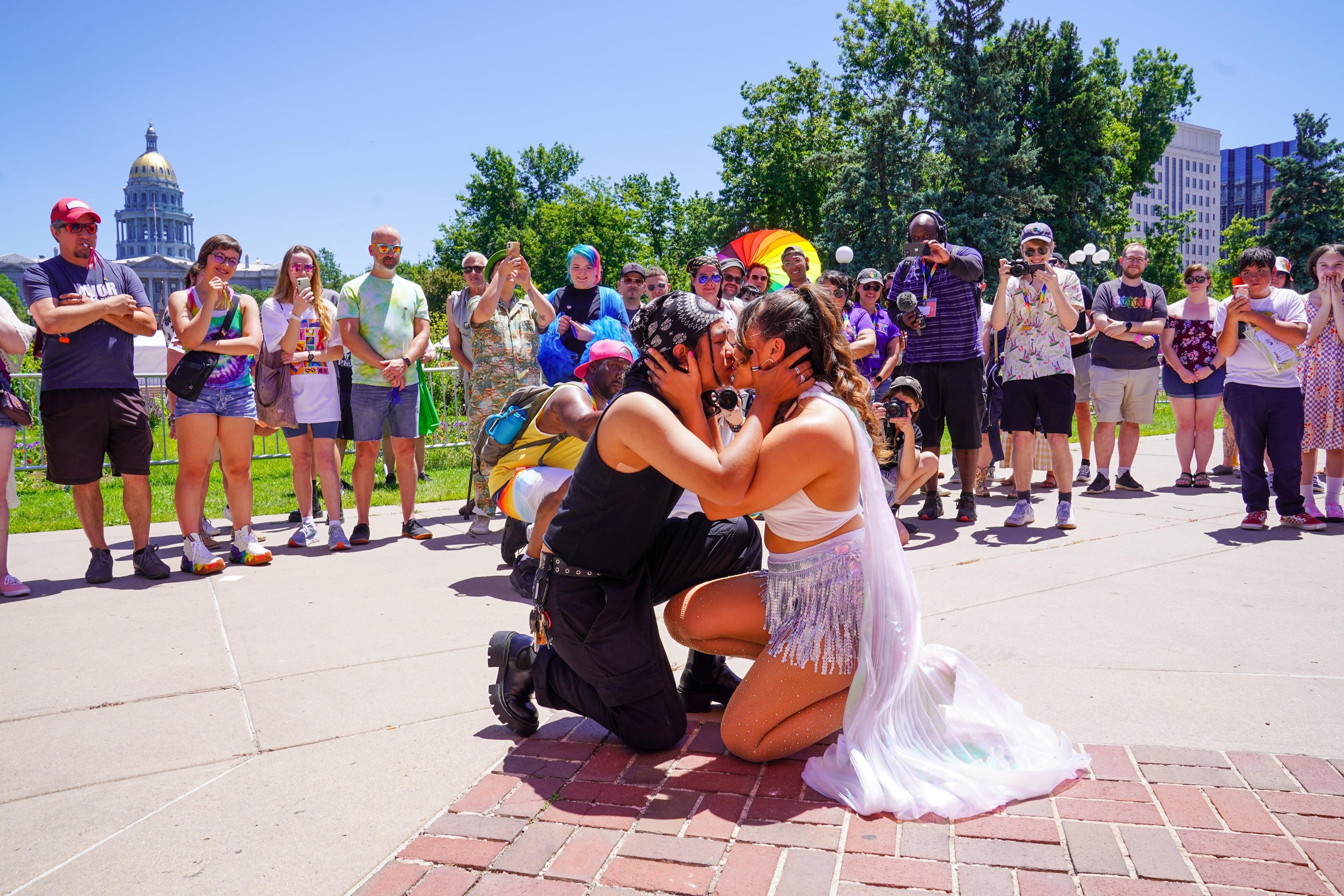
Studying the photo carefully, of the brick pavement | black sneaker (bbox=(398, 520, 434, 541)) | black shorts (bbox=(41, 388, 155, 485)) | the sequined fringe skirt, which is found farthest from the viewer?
black sneaker (bbox=(398, 520, 434, 541))

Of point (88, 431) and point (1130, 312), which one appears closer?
point (88, 431)

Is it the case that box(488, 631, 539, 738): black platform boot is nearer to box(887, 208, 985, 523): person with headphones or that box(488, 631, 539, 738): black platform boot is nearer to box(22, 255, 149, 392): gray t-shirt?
box(22, 255, 149, 392): gray t-shirt

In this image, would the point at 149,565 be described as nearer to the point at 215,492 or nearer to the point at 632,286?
the point at 632,286

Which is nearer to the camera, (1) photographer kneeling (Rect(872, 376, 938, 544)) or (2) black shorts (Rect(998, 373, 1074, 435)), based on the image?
(1) photographer kneeling (Rect(872, 376, 938, 544))

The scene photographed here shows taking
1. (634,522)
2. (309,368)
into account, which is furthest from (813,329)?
(309,368)

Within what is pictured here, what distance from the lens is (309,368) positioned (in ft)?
22.2

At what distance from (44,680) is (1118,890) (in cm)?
413

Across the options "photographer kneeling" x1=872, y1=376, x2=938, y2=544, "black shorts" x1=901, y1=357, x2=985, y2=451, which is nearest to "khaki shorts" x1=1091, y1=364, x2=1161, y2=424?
"black shorts" x1=901, y1=357, x2=985, y2=451

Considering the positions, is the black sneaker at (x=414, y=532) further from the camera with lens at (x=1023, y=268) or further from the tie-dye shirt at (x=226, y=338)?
the camera with lens at (x=1023, y=268)

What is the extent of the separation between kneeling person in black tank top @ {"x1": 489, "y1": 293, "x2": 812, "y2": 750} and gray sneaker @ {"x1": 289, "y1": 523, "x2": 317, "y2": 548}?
13.0ft

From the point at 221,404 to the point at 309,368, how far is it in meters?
0.88

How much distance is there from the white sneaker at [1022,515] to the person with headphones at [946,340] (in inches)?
12.7

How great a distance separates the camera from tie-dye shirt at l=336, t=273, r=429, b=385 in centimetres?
679

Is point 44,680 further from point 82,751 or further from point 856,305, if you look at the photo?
point 856,305
